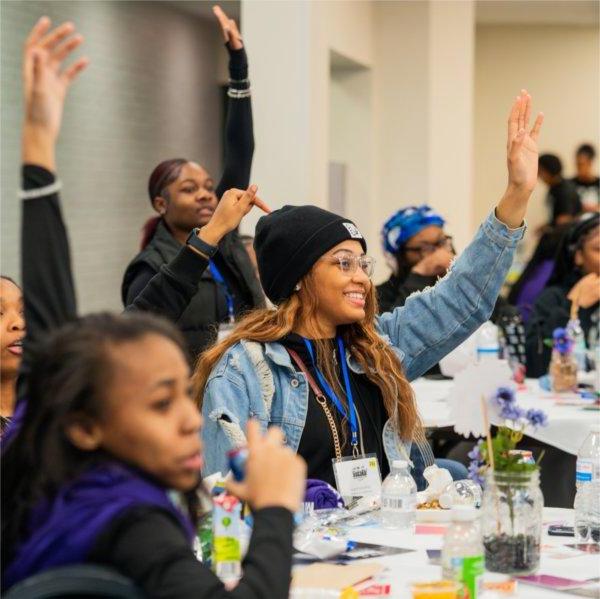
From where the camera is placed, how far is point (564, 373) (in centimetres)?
473

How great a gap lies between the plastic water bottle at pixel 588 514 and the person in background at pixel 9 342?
4.42 feet

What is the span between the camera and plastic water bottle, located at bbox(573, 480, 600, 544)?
7.79 ft

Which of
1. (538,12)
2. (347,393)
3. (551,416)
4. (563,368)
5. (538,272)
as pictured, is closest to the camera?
(347,393)

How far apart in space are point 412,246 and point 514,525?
3361 mm

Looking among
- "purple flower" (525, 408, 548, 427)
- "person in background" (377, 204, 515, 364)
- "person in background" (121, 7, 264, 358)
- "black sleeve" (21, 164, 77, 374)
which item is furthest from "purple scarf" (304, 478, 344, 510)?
"person in background" (377, 204, 515, 364)

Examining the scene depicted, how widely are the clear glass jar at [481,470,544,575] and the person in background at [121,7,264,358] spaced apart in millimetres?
1890

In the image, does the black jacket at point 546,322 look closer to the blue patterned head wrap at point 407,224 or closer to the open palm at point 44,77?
the blue patterned head wrap at point 407,224

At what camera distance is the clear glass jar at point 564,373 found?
4727 mm

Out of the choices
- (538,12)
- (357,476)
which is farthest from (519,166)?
(538,12)

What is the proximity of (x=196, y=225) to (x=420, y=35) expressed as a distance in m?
4.26

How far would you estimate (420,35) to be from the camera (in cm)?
819

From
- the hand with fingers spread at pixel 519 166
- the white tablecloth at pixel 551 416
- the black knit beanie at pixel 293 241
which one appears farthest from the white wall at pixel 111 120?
the hand with fingers spread at pixel 519 166

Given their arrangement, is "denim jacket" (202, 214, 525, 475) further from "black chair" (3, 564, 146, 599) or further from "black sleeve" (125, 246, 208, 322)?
"black chair" (3, 564, 146, 599)

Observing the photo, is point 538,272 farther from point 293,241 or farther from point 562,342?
point 293,241
